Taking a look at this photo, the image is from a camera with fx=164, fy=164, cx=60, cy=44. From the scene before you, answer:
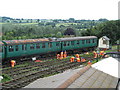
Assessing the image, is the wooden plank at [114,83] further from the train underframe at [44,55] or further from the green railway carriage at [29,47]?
the train underframe at [44,55]

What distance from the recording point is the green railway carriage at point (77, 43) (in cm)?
2493


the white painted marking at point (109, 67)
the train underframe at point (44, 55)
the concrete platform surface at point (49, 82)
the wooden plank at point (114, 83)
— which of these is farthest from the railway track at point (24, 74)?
the wooden plank at point (114, 83)

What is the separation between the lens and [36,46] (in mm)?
20875

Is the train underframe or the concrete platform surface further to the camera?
the train underframe

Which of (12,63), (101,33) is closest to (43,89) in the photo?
(12,63)

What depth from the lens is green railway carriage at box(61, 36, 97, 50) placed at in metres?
24.9

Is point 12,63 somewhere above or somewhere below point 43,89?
below

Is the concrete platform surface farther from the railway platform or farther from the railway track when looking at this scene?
the railway track

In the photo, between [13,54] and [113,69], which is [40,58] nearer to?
[13,54]

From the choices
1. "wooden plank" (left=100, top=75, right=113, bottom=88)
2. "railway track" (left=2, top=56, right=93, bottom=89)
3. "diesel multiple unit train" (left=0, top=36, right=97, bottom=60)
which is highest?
"wooden plank" (left=100, top=75, right=113, bottom=88)

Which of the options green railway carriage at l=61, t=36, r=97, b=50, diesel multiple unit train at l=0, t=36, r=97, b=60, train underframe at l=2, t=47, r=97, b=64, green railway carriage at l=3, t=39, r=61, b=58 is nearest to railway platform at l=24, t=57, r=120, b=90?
diesel multiple unit train at l=0, t=36, r=97, b=60

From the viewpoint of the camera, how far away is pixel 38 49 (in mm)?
21109

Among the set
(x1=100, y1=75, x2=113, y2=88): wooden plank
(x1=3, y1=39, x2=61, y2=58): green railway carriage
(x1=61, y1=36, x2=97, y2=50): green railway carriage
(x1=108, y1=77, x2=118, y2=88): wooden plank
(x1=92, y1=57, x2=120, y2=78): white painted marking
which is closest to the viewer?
(x1=100, y1=75, x2=113, y2=88): wooden plank

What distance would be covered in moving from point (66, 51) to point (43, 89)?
20.9m
